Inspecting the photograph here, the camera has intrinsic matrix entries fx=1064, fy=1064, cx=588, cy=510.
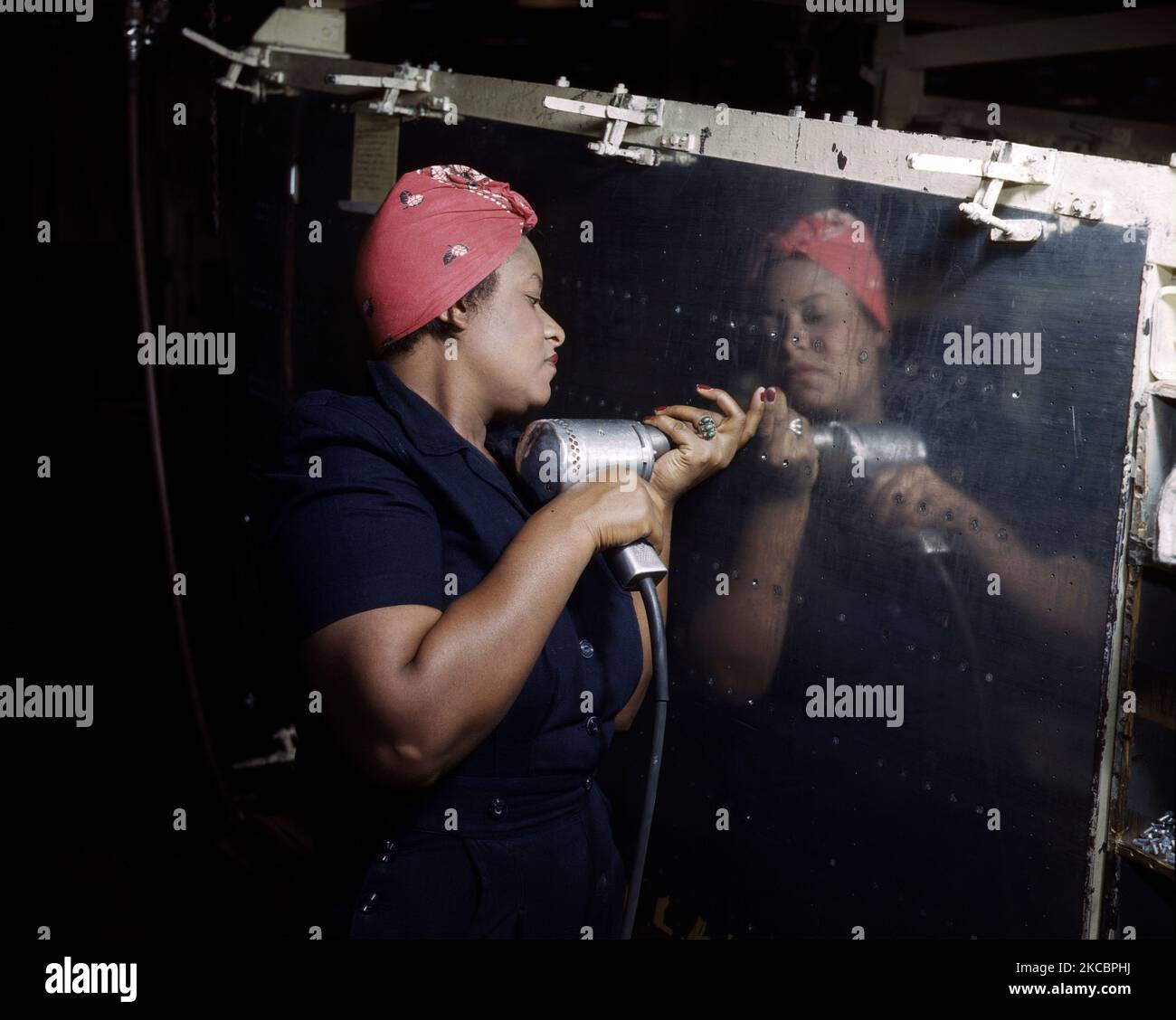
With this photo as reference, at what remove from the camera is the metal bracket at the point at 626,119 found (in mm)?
1537

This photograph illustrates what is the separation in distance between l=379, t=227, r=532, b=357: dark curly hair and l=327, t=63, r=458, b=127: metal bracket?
66cm

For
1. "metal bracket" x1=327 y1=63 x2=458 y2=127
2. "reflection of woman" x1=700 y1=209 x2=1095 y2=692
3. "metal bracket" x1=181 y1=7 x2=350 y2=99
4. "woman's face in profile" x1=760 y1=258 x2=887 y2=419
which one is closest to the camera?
"reflection of woman" x1=700 y1=209 x2=1095 y2=692

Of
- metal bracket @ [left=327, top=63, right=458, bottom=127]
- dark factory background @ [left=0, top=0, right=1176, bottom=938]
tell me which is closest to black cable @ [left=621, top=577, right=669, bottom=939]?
metal bracket @ [left=327, top=63, right=458, bottom=127]

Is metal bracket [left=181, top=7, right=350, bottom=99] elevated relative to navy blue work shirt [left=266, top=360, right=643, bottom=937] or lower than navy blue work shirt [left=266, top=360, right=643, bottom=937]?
elevated

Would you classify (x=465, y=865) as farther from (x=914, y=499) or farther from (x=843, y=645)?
(x=914, y=499)

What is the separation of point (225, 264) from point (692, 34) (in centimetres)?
164

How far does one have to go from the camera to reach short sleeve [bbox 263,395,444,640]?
121 cm

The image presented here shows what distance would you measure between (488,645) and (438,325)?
1.51 feet

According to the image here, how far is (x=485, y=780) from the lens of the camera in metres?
1.37

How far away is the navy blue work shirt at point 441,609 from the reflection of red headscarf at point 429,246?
0.30 ft

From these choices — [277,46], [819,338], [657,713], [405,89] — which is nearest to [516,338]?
[819,338]

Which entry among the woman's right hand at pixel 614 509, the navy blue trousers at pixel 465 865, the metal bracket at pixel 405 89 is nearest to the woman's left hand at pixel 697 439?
the woman's right hand at pixel 614 509

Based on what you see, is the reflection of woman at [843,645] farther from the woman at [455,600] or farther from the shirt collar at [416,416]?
→ the shirt collar at [416,416]

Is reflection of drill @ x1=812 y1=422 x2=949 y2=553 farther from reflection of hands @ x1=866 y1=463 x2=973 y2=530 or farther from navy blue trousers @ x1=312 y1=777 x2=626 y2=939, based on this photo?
navy blue trousers @ x1=312 y1=777 x2=626 y2=939
